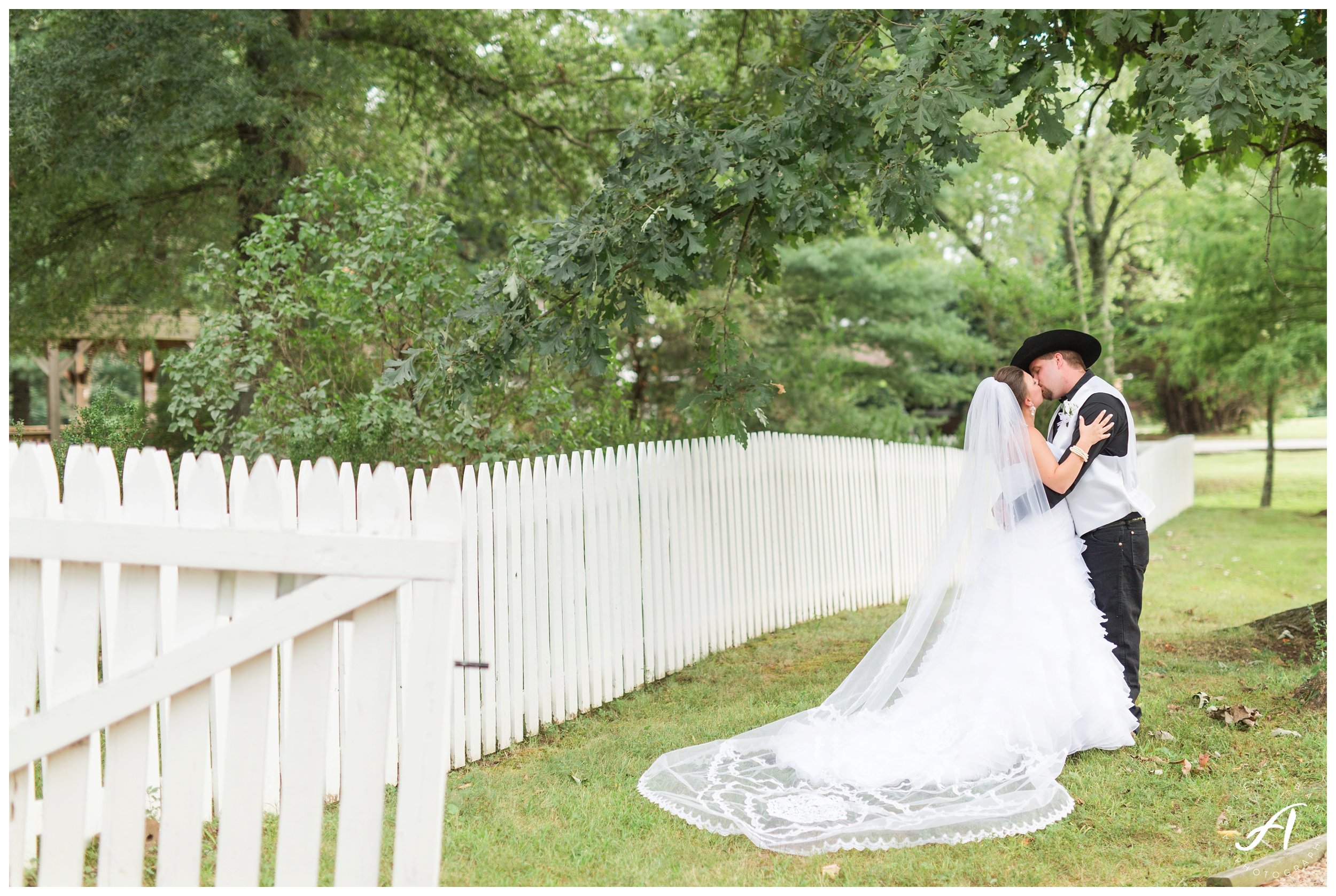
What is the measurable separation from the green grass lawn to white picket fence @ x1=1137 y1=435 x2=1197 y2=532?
393 inches

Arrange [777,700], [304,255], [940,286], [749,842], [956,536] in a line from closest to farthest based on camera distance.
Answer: [749,842] < [956,536] < [777,700] < [304,255] < [940,286]

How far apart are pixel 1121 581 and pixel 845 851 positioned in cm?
224

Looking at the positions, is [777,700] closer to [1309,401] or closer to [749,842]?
[749,842]

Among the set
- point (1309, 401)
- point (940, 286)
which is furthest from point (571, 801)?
point (1309, 401)

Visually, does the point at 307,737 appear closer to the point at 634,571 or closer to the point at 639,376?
the point at 634,571

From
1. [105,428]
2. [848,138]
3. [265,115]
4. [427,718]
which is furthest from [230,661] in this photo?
[265,115]

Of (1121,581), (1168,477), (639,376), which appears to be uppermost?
(639,376)

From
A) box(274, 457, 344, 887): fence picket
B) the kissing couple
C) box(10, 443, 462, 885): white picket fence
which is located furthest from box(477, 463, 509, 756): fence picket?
box(274, 457, 344, 887): fence picket

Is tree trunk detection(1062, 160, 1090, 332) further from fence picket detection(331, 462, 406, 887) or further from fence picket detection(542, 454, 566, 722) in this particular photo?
fence picket detection(331, 462, 406, 887)

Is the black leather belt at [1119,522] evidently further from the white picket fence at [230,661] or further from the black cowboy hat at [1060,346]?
the white picket fence at [230,661]

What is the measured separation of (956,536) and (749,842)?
6.74ft

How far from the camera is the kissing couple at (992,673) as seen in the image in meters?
4.07

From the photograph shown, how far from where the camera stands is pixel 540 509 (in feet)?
18.1

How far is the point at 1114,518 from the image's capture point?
16.7ft
